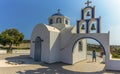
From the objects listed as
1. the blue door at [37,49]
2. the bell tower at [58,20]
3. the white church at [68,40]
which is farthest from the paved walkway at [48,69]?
the bell tower at [58,20]

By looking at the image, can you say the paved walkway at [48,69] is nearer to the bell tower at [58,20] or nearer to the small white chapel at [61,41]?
the small white chapel at [61,41]

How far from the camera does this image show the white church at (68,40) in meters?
13.7

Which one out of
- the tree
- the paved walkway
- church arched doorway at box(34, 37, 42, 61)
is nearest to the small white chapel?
church arched doorway at box(34, 37, 42, 61)

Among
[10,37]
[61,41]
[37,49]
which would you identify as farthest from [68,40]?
[10,37]

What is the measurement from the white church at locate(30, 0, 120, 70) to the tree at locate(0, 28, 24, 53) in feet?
45.5

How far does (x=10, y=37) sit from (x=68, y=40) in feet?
62.2

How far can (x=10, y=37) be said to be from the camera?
101 ft

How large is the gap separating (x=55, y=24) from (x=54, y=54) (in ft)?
17.2

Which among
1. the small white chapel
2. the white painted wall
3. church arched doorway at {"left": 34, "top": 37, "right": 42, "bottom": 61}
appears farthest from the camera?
church arched doorway at {"left": 34, "top": 37, "right": 42, "bottom": 61}

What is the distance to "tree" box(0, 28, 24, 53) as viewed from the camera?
30212mm

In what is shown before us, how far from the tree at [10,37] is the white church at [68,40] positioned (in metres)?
13.9

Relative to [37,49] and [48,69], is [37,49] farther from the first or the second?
[48,69]

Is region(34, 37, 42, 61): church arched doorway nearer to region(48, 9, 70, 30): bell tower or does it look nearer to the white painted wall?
the white painted wall

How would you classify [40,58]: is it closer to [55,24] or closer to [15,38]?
[55,24]
